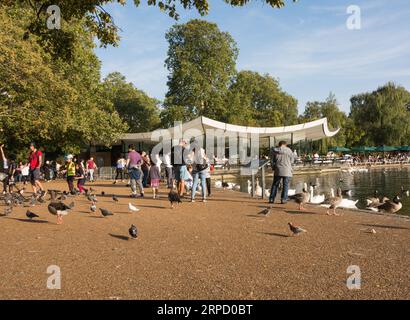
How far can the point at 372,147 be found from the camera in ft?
202

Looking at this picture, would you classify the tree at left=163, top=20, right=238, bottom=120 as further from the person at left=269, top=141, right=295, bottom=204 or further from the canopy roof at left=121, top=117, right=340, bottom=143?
the person at left=269, top=141, right=295, bottom=204

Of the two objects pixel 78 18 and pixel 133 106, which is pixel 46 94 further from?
pixel 133 106

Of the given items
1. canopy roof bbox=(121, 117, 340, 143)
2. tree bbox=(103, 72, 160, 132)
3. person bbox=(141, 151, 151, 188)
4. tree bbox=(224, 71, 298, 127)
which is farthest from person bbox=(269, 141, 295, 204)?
tree bbox=(224, 71, 298, 127)

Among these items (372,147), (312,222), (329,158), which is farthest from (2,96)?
(372,147)

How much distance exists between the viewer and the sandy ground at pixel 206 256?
4402 mm

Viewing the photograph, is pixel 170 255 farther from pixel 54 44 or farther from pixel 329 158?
pixel 329 158

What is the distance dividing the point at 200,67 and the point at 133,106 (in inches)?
548

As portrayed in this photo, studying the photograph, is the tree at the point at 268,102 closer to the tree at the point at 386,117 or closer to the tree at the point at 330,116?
the tree at the point at 330,116

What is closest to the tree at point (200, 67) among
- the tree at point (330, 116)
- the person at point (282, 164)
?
the tree at point (330, 116)

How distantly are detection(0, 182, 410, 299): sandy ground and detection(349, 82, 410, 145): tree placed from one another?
2289 inches

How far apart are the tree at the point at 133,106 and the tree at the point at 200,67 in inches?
404
